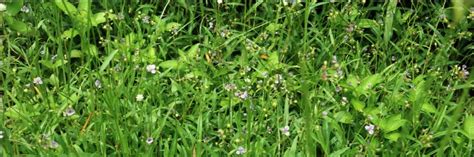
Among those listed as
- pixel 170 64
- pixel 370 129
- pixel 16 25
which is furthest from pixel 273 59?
pixel 16 25

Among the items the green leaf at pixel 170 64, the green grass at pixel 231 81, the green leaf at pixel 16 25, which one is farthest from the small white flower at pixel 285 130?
Result: the green leaf at pixel 16 25

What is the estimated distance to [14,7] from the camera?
2.25 meters

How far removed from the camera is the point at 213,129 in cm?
200

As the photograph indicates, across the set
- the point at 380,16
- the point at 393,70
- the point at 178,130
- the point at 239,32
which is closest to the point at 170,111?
the point at 178,130

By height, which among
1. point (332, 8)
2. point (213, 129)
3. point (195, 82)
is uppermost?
point (332, 8)

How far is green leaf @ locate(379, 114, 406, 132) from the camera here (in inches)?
73.5

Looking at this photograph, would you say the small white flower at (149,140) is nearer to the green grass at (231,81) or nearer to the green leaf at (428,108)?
the green grass at (231,81)

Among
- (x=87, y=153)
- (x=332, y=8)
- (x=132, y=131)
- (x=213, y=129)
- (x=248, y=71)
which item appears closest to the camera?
(x=87, y=153)

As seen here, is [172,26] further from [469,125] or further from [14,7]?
[469,125]

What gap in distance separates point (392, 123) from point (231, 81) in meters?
0.52

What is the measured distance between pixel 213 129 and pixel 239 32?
1.72 feet

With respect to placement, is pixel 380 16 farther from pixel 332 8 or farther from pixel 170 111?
pixel 170 111

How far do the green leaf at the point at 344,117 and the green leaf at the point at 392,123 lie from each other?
3.9 inches

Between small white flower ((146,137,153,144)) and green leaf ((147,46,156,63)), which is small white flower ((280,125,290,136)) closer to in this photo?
small white flower ((146,137,153,144))
